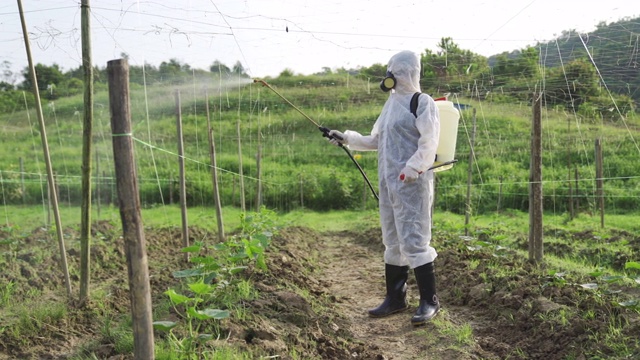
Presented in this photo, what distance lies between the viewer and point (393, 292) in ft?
15.7

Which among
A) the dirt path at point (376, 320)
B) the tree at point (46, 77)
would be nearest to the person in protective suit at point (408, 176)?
the dirt path at point (376, 320)

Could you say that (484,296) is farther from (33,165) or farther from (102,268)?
(33,165)

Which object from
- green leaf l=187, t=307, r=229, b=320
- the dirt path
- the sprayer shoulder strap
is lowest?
the dirt path

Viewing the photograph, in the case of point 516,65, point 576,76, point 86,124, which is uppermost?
point 516,65

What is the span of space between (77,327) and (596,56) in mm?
6576

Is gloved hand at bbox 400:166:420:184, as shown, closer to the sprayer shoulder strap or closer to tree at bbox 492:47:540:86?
the sprayer shoulder strap

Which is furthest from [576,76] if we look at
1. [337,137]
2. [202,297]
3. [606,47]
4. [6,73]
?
[6,73]

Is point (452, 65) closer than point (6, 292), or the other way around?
point (6, 292)

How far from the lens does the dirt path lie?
3.93 metres

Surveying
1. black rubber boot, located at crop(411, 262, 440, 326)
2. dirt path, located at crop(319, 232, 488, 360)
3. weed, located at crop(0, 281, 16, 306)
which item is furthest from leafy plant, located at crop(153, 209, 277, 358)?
weed, located at crop(0, 281, 16, 306)

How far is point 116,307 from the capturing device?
4.71 m

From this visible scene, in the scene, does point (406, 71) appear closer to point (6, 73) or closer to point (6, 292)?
point (6, 292)

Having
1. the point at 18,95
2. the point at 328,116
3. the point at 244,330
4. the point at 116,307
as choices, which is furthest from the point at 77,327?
the point at 328,116

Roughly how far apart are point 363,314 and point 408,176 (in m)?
1.37
